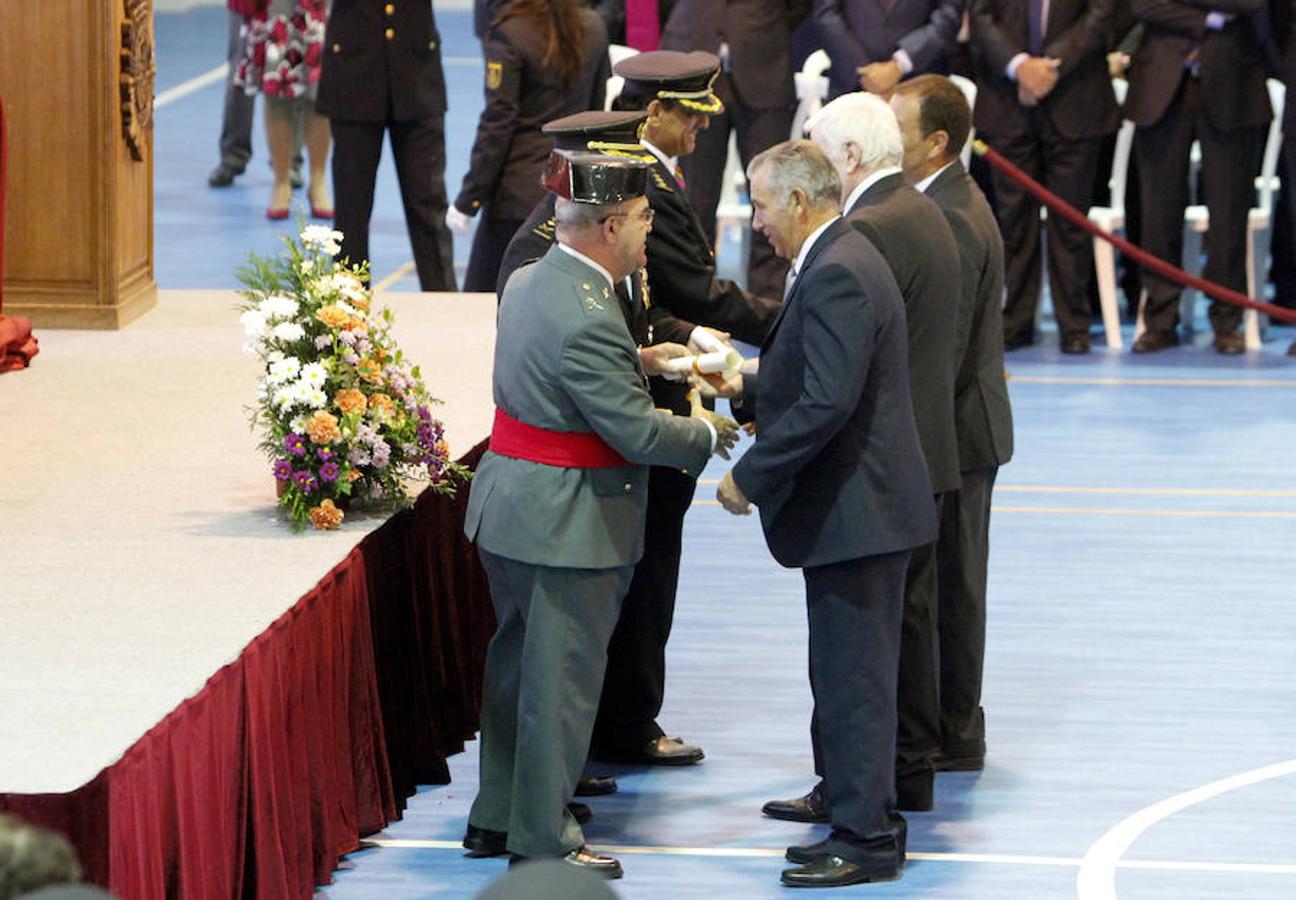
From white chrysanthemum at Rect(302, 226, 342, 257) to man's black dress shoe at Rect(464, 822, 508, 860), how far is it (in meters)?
1.36

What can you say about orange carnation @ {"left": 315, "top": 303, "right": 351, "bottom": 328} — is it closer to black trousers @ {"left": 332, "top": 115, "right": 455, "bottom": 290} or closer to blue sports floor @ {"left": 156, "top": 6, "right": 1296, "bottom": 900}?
blue sports floor @ {"left": 156, "top": 6, "right": 1296, "bottom": 900}

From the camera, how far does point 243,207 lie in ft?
45.5

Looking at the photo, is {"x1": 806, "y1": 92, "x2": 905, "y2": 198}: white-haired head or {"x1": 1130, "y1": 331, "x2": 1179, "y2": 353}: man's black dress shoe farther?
{"x1": 1130, "y1": 331, "x2": 1179, "y2": 353}: man's black dress shoe

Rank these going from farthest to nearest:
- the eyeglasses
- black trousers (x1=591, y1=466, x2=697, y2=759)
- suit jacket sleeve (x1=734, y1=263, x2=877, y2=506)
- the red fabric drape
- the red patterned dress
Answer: the red patterned dress < black trousers (x1=591, y1=466, x2=697, y2=759) < the eyeglasses < suit jacket sleeve (x1=734, y1=263, x2=877, y2=506) < the red fabric drape

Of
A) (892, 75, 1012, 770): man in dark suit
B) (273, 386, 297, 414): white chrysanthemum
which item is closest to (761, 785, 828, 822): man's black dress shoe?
(892, 75, 1012, 770): man in dark suit

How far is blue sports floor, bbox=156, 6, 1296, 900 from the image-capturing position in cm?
495

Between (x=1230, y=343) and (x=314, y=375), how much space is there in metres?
6.61

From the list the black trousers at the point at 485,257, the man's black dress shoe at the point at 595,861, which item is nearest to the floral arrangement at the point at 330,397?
the man's black dress shoe at the point at 595,861

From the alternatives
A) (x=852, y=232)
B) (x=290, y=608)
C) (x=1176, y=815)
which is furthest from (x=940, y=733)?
(x=290, y=608)

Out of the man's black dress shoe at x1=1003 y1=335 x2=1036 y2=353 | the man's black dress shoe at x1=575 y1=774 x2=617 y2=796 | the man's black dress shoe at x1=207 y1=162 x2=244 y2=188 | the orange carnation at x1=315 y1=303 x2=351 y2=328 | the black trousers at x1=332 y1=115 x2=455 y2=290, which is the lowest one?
the man's black dress shoe at x1=207 y1=162 x2=244 y2=188

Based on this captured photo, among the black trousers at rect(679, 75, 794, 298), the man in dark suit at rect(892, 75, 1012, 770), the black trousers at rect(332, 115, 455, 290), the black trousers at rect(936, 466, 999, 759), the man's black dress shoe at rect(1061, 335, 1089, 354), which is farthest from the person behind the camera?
the black trousers at rect(679, 75, 794, 298)

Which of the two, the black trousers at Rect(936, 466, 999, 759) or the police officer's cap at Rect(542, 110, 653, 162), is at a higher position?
the police officer's cap at Rect(542, 110, 653, 162)

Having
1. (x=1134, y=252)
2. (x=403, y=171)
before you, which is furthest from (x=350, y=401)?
(x=1134, y=252)

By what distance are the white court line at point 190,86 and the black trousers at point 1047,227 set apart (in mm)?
8556
